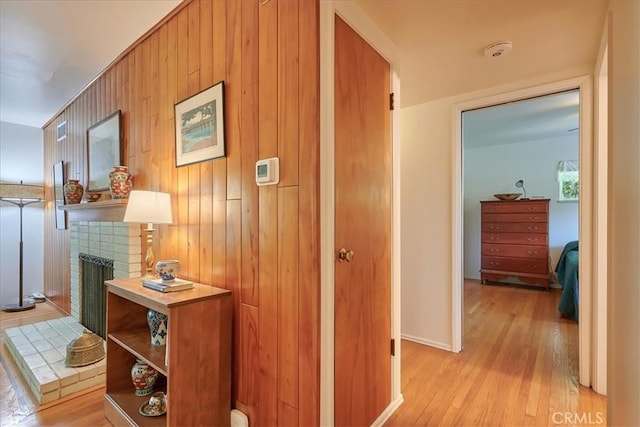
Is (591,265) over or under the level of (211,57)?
under

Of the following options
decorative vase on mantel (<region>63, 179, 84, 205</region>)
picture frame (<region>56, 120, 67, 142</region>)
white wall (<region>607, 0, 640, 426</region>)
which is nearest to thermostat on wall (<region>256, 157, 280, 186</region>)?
white wall (<region>607, 0, 640, 426</region>)

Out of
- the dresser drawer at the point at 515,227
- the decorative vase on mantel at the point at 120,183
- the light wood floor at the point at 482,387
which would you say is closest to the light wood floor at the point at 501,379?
the light wood floor at the point at 482,387

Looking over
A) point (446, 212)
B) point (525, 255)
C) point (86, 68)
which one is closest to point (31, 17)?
point (86, 68)

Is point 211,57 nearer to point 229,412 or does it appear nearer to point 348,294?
point 348,294

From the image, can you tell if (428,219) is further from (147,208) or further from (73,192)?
(73,192)

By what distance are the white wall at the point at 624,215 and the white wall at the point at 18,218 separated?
5859mm

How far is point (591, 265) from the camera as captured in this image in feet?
6.77

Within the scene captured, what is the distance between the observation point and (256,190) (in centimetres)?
151

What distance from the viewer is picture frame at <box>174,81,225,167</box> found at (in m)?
1.68

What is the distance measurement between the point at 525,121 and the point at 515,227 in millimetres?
1704

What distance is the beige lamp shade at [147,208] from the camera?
1696 mm

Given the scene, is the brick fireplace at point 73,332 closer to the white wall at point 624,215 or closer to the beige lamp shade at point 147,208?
the beige lamp shade at point 147,208

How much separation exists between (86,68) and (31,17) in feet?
2.46

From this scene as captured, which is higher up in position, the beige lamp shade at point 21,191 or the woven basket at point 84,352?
the beige lamp shade at point 21,191
